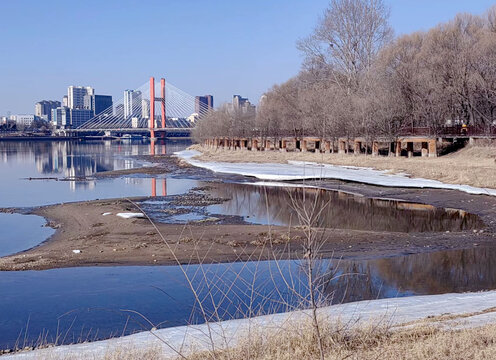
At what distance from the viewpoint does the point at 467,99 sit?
4256cm

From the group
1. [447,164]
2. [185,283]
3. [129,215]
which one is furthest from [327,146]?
[185,283]

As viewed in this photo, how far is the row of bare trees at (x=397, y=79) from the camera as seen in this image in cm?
4112

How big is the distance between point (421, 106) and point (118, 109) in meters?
122

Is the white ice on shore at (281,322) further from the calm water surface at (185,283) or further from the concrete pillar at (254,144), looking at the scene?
the concrete pillar at (254,144)

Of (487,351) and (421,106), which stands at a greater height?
(421,106)

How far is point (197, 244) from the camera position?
42.1ft

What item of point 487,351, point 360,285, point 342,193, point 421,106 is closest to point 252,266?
point 360,285

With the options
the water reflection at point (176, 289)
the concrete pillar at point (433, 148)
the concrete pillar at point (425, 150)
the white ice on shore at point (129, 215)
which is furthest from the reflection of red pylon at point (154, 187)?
the concrete pillar at point (433, 148)

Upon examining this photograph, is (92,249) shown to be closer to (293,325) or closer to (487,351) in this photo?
(293,325)

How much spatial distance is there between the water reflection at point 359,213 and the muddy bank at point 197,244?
47.3 inches

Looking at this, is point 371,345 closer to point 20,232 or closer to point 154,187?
point 20,232

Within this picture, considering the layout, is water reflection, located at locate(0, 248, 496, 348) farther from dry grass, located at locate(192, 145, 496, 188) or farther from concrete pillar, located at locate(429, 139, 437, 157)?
concrete pillar, located at locate(429, 139, 437, 157)

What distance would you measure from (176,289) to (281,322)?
15.3 feet

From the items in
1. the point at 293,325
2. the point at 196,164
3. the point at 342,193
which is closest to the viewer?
the point at 293,325
